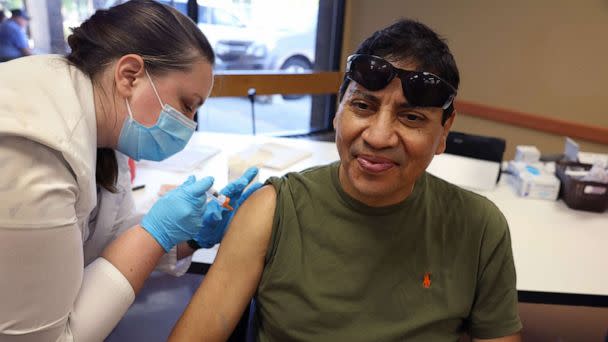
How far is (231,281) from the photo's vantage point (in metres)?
1.07

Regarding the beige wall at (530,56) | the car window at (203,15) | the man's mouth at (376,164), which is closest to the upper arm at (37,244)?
the man's mouth at (376,164)

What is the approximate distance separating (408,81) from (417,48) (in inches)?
3.5

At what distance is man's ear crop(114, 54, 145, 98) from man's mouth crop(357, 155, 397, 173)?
1.91 ft

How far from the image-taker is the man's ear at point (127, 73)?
110 centimetres

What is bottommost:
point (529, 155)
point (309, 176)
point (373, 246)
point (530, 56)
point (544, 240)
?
point (544, 240)

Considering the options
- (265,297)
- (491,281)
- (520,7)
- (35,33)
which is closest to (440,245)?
(491,281)

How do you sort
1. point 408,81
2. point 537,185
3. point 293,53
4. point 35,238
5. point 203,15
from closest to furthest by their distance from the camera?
point 35,238, point 408,81, point 537,185, point 203,15, point 293,53

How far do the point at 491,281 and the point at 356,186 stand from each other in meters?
0.41

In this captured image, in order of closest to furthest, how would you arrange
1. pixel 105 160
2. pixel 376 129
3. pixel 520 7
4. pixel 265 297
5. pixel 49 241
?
pixel 49 241, pixel 376 129, pixel 265 297, pixel 105 160, pixel 520 7

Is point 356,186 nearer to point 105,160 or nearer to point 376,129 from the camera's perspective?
point 376,129

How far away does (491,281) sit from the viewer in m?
1.11

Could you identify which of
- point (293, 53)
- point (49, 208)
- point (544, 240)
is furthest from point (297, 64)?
point (49, 208)

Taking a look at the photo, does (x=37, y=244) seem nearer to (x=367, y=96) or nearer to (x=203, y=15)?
(x=367, y=96)

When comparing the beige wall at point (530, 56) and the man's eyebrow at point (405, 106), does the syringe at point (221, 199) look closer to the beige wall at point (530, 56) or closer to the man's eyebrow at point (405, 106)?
the man's eyebrow at point (405, 106)
